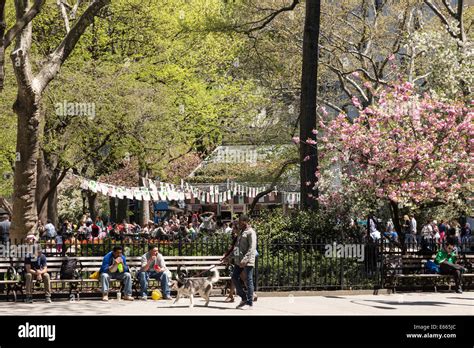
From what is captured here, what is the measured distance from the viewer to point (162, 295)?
59.9ft

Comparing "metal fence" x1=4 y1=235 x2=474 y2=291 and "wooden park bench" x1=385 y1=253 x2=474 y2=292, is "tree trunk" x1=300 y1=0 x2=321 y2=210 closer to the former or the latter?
"metal fence" x1=4 y1=235 x2=474 y2=291

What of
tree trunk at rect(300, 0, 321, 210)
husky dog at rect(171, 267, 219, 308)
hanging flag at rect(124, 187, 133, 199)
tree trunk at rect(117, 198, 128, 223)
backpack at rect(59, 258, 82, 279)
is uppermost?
tree trunk at rect(300, 0, 321, 210)

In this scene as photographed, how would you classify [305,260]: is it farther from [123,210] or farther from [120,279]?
[123,210]

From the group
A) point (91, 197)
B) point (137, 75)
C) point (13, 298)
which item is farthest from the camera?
point (91, 197)

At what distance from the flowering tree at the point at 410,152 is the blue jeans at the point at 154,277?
5.96 m

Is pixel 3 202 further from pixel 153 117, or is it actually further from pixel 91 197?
pixel 91 197

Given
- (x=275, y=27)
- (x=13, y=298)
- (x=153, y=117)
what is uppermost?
(x=275, y=27)

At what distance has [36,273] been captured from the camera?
17.7 m

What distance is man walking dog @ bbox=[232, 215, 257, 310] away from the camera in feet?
51.7

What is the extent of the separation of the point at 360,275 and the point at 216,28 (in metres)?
9.46

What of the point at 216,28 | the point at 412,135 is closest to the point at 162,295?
the point at 412,135

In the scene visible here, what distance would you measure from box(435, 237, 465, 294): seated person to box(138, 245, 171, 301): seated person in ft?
20.6

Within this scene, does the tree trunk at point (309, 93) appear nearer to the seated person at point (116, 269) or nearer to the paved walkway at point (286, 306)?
the paved walkway at point (286, 306)

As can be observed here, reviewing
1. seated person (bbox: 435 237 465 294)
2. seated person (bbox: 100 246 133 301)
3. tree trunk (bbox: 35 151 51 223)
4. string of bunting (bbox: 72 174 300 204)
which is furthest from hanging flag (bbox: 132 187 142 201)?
seated person (bbox: 435 237 465 294)
